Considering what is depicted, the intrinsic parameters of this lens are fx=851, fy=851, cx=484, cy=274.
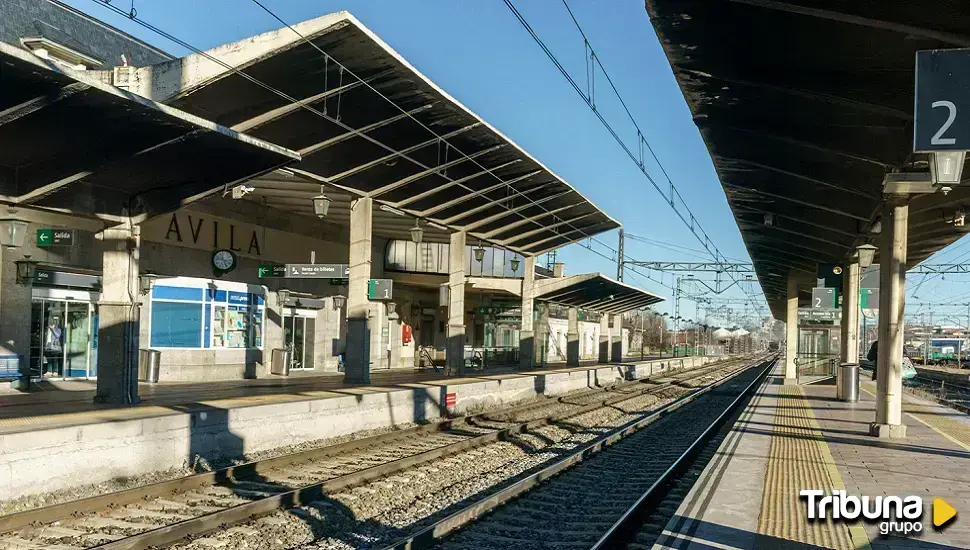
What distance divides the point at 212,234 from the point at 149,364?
Answer: 436 cm

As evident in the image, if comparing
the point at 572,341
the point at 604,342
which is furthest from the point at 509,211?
the point at 604,342

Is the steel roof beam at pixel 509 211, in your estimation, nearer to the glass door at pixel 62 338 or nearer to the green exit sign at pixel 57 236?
the glass door at pixel 62 338

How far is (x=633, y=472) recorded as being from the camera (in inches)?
520

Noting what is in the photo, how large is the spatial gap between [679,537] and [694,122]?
8611 mm

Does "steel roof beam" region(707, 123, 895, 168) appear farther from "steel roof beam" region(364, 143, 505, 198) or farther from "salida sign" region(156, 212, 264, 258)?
"salida sign" region(156, 212, 264, 258)

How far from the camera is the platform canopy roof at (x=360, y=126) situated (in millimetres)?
13672

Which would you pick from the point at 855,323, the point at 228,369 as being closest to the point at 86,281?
the point at 228,369

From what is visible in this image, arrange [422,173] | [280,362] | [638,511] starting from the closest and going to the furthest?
[638,511] < [422,173] < [280,362]

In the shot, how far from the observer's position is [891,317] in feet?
48.4

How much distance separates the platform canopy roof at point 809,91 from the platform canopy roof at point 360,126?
17.6 ft

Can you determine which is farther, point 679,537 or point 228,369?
point 228,369

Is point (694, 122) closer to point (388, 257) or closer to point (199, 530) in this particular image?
point (199, 530)

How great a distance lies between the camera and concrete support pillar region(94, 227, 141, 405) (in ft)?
45.3

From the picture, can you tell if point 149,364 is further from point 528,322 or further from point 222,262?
point 528,322
